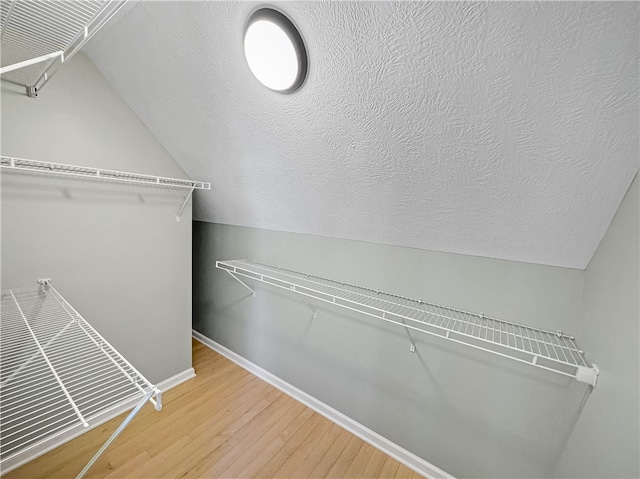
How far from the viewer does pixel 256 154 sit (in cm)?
146

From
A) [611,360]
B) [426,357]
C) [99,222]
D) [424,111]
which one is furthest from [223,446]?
[424,111]

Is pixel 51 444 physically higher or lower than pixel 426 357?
lower

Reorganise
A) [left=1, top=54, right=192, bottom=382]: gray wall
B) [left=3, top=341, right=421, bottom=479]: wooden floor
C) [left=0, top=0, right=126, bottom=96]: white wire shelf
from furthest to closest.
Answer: [left=3, top=341, right=421, bottom=479]: wooden floor < [left=1, top=54, right=192, bottom=382]: gray wall < [left=0, top=0, right=126, bottom=96]: white wire shelf

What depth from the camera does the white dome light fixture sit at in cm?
90

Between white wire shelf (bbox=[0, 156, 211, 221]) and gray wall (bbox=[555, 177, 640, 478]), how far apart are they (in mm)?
2059

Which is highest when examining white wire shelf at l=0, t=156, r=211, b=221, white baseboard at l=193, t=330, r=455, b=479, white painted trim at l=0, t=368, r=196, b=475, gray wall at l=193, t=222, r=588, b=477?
white wire shelf at l=0, t=156, r=211, b=221

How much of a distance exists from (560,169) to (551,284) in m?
0.54

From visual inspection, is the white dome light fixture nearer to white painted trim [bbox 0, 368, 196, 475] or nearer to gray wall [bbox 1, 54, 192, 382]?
gray wall [bbox 1, 54, 192, 382]

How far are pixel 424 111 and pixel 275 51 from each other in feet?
1.79

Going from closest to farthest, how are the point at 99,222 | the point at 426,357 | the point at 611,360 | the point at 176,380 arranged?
the point at 611,360 → the point at 426,357 → the point at 99,222 → the point at 176,380

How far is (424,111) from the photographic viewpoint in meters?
0.91

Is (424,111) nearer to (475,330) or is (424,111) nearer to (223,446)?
(475,330)

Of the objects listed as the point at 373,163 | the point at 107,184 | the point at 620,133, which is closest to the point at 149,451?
the point at 107,184

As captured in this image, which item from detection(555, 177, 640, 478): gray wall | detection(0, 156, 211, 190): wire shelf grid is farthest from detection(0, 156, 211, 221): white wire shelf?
detection(555, 177, 640, 478): gray wall
